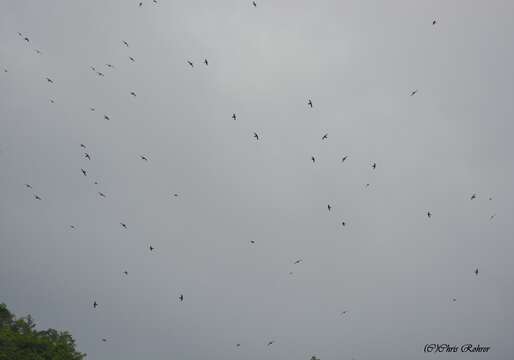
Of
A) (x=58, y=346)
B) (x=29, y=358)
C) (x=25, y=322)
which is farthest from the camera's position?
(x=25, y=322)

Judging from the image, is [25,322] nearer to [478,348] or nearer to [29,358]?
[29,358]

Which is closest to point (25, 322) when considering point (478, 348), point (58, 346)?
point (58, 346)

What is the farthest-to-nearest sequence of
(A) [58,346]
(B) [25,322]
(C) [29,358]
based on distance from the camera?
(B) [25,322], (A) [58,346], (C) [29,358]

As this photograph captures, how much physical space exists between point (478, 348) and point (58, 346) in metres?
→ 53.9

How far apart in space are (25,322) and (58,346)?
12.2 meters

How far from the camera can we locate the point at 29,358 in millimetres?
43281

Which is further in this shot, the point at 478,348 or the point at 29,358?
the point at 478,348

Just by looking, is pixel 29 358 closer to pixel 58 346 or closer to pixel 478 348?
pixel 58 346

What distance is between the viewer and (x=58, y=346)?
48.0 meters

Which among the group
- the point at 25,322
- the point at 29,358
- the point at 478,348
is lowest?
the point at 29,358

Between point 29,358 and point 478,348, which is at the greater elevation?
point 478,348

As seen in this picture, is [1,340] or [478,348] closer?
[1,340]

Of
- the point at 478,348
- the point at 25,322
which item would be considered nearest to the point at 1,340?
the point at 25,322

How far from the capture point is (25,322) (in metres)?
56.9
